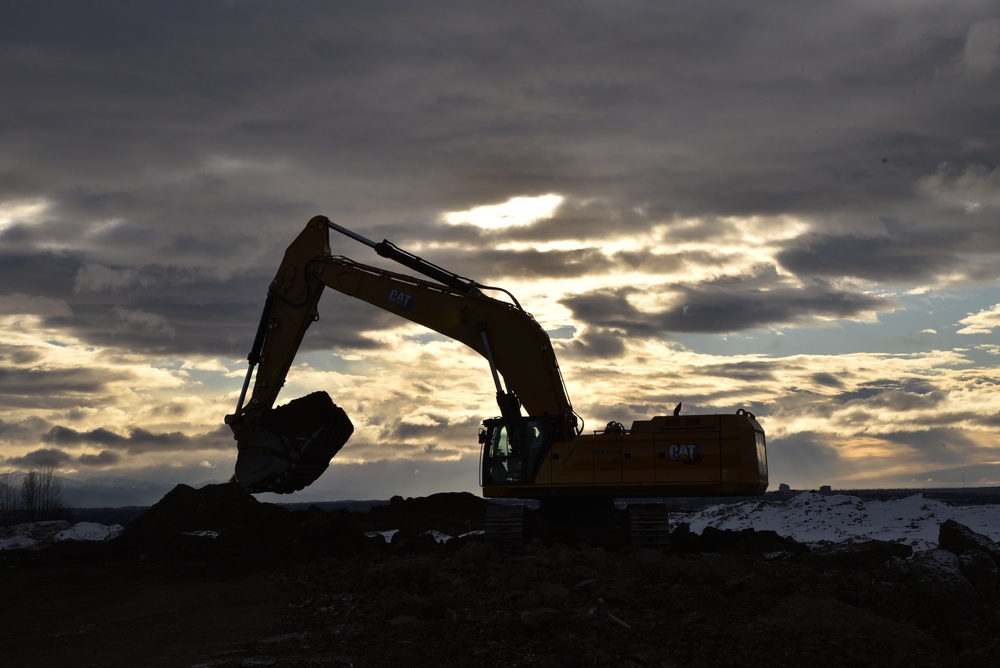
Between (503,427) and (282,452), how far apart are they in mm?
6162

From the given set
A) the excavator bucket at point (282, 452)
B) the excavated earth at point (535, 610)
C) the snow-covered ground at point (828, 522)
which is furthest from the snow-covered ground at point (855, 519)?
the excavator bucket at point (282, 452)

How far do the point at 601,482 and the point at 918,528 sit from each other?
592 inches

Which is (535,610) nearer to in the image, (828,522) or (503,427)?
(503,427)

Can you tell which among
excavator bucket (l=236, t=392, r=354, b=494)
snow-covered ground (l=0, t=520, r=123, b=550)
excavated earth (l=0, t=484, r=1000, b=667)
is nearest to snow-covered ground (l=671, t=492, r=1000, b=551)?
excavated earth (l=0, t=484, r=1000, b=667)

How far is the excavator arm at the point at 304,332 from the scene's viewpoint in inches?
959

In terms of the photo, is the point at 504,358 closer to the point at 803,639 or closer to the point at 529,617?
the point at 529,617

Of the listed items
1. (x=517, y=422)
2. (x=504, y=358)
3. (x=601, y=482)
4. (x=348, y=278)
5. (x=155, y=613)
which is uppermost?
(x=348, y=278)

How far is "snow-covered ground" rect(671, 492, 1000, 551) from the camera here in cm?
3247

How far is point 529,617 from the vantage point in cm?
1430

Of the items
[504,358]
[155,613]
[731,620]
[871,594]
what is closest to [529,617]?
[731,620]

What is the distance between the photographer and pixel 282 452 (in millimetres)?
25688

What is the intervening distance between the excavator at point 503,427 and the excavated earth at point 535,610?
5.43ft

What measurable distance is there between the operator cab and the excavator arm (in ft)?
1.37

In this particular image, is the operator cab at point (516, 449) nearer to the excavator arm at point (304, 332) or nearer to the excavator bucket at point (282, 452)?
the excavator arm at point (304, 332)
